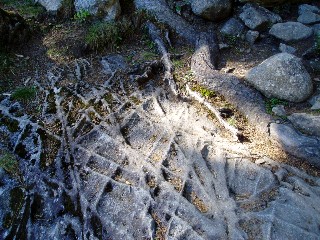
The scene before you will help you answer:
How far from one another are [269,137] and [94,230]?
2.49 m

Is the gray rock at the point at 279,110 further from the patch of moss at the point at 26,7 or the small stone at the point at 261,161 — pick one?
the patch of moss at the point at 26,7

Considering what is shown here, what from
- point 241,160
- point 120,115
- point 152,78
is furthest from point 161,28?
point 241,160

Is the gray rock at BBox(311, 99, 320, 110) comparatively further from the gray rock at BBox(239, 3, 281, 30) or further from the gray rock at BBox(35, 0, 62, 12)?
the gray rock at BBox(35, 0, 62, 12)

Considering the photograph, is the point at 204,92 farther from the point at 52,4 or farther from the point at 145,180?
the point at 52,4

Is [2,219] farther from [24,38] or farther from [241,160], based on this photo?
[24,38]

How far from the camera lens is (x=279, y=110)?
4.68 meters

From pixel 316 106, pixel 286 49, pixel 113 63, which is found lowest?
pixel 316 106

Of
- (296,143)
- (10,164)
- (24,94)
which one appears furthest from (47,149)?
(296,143)

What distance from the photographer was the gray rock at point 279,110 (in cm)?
463

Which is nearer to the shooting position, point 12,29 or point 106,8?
point 12,29

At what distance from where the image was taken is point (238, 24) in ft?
21.6

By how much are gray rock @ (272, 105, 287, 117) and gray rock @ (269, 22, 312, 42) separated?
2008 millimetres

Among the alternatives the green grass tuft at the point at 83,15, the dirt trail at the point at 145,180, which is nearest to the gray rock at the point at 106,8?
the green grass tuft at the point at 83,15

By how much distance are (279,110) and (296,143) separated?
28.6 inches
